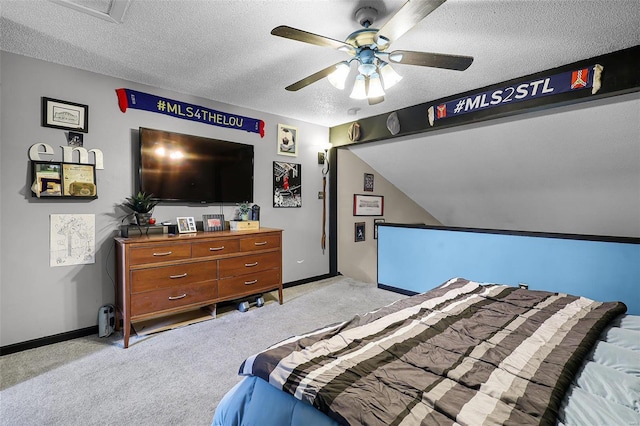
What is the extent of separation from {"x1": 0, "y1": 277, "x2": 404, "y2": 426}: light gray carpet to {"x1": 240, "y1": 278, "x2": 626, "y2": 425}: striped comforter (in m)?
1.01

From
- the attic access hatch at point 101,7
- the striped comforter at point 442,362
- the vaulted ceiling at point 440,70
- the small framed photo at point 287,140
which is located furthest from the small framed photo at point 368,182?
the attic access hatch at point 101,7

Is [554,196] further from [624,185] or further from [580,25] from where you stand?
[580,25]

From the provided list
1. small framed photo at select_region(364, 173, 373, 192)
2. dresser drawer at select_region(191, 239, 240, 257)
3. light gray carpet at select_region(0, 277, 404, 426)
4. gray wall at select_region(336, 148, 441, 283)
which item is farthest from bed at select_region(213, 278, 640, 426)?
small framed photo at select_region(364, 173, 373, 192)

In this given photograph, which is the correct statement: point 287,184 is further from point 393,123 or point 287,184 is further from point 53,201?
point 53,201

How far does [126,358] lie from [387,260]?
10.2 ft

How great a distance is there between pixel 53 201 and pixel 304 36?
2.53 m

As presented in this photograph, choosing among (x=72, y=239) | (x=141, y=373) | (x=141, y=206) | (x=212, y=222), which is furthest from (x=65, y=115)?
(x=141, y=373)

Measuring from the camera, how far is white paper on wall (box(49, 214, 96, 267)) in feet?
8.46

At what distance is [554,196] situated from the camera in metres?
3.88

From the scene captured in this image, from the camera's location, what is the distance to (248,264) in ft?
10.6

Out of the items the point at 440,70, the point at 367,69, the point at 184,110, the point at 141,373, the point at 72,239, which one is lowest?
the point at 141,373

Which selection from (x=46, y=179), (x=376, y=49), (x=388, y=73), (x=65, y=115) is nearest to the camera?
(x=376, y=49)

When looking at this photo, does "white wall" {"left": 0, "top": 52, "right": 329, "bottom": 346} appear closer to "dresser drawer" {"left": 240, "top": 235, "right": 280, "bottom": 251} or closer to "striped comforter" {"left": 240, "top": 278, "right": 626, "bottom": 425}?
"dresser drawer" {"left": 240, "top": 235, "right": 280, "bottom": 251}

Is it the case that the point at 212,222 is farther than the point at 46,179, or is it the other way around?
the point at 212,222
